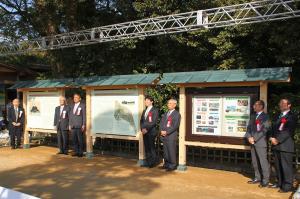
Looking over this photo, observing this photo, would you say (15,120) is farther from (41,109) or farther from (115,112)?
(115,112)

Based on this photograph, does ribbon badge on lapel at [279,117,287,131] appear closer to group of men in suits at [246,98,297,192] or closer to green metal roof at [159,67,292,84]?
group of men in suits at [246,98,297,192]

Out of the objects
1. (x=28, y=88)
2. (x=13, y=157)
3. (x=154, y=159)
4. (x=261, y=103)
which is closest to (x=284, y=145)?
(x=261, y=103)

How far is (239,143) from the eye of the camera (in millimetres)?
7832

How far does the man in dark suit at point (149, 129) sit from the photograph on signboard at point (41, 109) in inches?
145

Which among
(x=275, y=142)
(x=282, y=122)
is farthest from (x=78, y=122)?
(x=282, y=122)

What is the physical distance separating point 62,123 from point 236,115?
5413 mm

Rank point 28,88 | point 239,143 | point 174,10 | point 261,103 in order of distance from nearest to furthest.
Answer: point 261,103 < point 239,143 < point 28,88 < point 174,10

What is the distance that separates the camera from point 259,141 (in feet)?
24.0

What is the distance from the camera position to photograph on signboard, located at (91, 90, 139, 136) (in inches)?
378

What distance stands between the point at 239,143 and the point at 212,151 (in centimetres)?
157

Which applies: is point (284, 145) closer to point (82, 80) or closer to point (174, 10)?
point (82, 80)

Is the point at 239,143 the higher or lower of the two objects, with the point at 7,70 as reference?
lower

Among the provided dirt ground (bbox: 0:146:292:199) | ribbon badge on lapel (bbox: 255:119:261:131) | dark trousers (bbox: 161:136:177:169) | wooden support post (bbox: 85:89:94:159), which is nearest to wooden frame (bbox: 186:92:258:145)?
dark trousers (bbox: 161:136:177:169)

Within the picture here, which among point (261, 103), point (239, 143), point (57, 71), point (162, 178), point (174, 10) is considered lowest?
point (162, 178)
